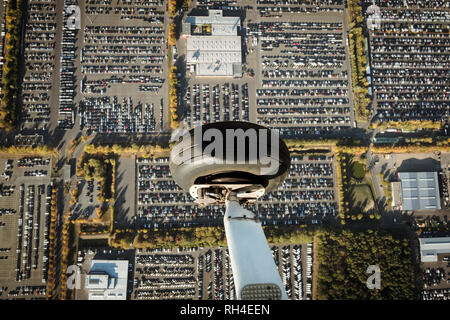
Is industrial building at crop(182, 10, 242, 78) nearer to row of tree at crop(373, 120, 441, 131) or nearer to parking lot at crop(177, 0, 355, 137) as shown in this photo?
parking lot at crop(177, 0, 355, 137)

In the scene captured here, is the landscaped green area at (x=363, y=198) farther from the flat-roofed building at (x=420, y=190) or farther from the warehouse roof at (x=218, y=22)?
the warehouse roof at (x=218, y=22)

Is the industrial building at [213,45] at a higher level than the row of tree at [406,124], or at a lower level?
higher

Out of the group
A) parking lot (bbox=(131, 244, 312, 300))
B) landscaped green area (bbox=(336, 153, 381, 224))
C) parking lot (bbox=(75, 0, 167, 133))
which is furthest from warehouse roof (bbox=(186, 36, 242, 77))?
parking lot (bbox=(131, 244, 312, 300))

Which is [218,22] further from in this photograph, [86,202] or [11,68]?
[86,202]

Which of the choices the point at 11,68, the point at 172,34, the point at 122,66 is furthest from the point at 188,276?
the point at 11,68

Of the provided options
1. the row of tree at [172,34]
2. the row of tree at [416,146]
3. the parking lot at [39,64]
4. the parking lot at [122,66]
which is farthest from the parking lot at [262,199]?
the row of tree at [172,34]
